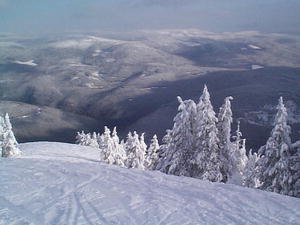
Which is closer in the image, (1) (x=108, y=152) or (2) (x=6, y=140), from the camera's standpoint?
(2) (x=6, y=140)

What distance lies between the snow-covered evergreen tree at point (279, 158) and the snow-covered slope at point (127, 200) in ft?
19.6

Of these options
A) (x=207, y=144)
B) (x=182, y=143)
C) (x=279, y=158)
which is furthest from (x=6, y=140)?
(x=279, y=158)

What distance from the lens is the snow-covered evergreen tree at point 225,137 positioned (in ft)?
62.4

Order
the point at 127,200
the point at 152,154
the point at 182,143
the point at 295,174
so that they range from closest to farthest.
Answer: the point at 127,200
the point at 295,174
the point at 182,143
the point at 152,154

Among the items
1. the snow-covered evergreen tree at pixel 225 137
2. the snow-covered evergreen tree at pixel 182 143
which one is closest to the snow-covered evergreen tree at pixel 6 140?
the snow-covered evergreen tree at pixel 182 143

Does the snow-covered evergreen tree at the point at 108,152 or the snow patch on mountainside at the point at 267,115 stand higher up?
the snow-covered evergreen tree at the point at 108,152

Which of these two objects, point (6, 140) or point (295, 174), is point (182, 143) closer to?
point (295, 174)

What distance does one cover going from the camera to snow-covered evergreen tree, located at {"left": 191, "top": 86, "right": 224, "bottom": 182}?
18.0m

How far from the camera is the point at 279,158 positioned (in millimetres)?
15859

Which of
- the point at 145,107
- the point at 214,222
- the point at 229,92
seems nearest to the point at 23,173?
the point at 214,222

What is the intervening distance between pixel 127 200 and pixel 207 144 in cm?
1008

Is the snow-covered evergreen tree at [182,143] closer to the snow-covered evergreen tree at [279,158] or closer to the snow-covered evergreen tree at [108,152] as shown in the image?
the snow-covered evergreen tree at [279,158]

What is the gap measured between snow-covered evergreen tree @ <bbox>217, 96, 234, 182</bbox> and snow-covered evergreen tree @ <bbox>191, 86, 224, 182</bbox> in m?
0.48

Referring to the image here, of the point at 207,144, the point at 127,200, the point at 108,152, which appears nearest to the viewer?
the point at 127,200
